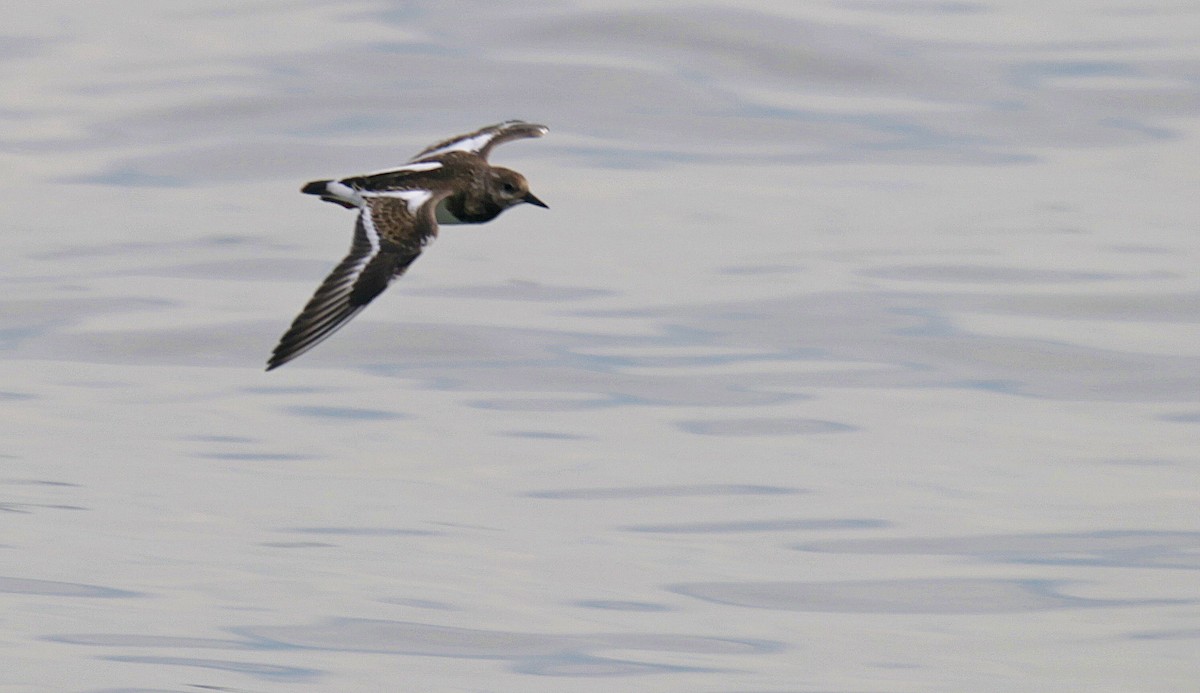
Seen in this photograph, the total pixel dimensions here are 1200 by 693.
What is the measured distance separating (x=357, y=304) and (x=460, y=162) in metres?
1.87

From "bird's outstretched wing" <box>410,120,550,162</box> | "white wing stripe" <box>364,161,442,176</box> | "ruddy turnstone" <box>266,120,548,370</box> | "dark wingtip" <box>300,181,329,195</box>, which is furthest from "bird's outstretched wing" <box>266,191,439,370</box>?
"bird's outstretched wing" <box>410,120,550,162</box>

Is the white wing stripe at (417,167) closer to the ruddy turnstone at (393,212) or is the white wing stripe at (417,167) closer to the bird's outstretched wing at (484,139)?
the ruddy turnstone at (393,212)

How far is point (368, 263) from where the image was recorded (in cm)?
1013

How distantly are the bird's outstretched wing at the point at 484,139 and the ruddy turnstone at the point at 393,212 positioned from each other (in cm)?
2

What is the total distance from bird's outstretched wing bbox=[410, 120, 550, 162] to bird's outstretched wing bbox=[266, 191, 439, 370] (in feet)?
4.51

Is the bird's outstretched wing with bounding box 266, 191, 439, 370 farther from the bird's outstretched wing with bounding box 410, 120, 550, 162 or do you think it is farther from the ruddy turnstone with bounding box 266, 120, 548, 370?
the bird's outstretched wing with bounding box 410, 120, 550, 162

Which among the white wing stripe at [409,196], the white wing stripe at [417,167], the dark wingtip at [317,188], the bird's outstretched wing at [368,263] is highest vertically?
the dark wingtip at [317,188]

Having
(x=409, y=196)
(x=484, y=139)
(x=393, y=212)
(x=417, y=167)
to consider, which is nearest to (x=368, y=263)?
(x=393, y=212)

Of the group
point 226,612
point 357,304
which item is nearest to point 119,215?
point 226,612

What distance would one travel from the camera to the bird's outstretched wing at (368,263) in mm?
9641

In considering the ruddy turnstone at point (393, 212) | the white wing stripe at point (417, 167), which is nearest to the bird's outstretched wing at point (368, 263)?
the ruddy turnstone at point (393, 212)

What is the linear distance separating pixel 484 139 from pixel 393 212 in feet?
6.90

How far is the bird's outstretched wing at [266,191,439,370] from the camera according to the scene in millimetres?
9641

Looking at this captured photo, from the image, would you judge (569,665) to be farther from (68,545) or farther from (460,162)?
(68,545)
